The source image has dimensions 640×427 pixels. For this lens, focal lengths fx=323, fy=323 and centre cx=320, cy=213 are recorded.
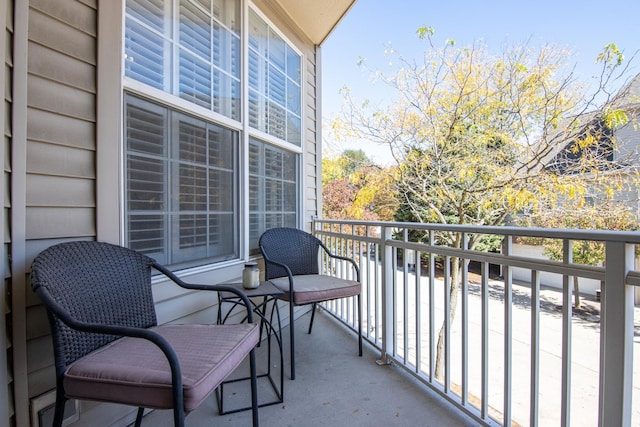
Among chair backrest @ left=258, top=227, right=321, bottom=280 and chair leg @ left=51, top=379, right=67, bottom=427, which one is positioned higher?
chair backrest @ left=258, top=227, right=321, bottom=280

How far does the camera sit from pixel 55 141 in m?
1.32

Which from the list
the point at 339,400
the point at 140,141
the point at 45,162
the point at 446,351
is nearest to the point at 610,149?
the point at 446,351

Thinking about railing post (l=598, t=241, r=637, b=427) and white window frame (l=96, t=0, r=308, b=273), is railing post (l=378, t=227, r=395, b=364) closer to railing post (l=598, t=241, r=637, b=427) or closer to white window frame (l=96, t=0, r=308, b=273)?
railing post (l=598, t=241, r=637, b=427)

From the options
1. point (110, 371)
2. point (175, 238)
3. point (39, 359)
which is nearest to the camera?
point (110, 371)

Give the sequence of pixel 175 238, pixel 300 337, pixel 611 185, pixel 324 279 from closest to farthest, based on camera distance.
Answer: pixel 175 238
pixel 324 279
pixel 300 337
pixel 611 185

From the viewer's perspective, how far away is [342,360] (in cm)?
227

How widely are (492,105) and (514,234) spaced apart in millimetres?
4466

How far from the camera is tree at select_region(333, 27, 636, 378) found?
453 cm

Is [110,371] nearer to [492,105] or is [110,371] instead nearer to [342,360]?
[342,360]

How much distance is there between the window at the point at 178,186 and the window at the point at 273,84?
1.65ft

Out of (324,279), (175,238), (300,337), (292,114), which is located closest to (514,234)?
(324,279)

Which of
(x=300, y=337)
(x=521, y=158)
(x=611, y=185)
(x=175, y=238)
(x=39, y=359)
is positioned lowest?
(x=300, y=337)

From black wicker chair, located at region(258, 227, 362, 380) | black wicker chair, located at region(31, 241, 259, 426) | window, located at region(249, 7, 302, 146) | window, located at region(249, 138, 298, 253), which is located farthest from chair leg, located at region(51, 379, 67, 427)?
window, located at region(249, 7, 302, 146)

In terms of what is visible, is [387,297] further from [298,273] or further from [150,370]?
[150,370]
